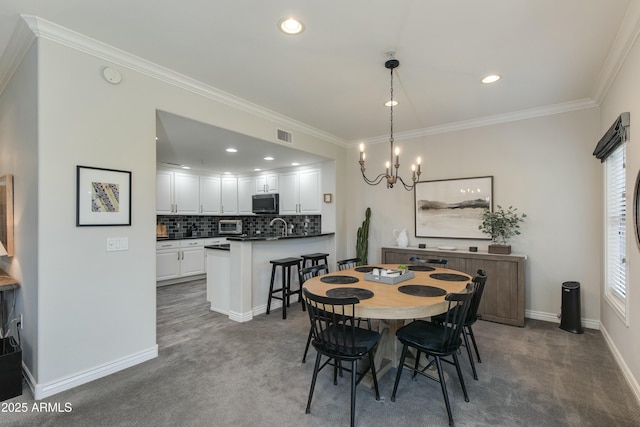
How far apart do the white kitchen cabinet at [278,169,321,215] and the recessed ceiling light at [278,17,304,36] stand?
3419mm

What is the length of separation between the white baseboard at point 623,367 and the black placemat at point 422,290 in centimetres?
149

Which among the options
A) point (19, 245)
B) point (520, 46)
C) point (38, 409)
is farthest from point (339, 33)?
point (38, 409)

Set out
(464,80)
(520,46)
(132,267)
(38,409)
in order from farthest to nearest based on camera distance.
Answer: (464,80) < (132,267) < (520,46) < (38,409)

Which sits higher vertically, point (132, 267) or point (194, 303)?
point (132, 267)

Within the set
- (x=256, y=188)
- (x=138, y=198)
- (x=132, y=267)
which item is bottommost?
(x=132, y=267)

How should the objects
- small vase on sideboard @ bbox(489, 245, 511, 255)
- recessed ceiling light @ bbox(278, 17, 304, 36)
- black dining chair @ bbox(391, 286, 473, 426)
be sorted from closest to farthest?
black dining chair @ bbox(391, 286, 473, 426) → recessed ceiling light @ bbox(278, 17, 304, 36) → small vase on sideboard @ bbox(489, 245, 511, 255)

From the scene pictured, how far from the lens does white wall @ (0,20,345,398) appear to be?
2236mm

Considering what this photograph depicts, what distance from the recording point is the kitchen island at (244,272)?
155 inches

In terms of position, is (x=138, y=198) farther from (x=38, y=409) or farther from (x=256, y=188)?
(x=256, y=188)

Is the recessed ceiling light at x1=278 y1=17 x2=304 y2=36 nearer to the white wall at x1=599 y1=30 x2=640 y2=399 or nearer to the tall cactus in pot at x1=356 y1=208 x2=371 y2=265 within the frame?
the white wall at x1=599 y1=30 x2=640 y2=399

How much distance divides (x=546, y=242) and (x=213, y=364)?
13.3 feet

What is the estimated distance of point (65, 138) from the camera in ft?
7.62

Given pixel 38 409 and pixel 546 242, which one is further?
pixel 546 242

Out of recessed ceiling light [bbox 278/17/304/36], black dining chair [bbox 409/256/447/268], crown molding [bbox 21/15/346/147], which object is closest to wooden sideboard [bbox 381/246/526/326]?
black dining chair [bbox 409/256/447/268]
